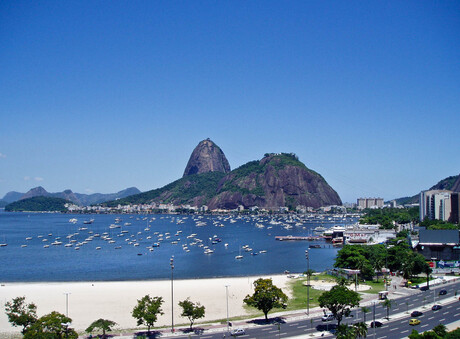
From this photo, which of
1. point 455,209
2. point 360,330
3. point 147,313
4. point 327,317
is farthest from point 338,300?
point 455,209

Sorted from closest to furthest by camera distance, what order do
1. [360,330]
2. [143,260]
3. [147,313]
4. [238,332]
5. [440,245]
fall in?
[360,330] < [238,332] < [147,313] < [440,245] < [143,260]

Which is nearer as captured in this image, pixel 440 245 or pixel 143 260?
pixel 440 245

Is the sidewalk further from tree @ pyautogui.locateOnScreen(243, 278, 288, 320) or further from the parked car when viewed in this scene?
the parked car

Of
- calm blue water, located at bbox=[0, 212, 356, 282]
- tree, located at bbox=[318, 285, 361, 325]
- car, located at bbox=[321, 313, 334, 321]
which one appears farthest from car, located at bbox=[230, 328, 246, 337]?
calm blue water, located at bbox=[0, 212, 356, 282]

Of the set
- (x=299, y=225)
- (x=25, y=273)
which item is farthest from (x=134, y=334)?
(x=299, y=225)

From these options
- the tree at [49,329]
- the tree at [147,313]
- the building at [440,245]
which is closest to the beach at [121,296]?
the tree at [147,313]

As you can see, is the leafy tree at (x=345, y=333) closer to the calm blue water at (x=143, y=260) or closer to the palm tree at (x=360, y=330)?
the palm tree at (x=360, y=330)

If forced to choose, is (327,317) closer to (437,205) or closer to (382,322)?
(382,322)
